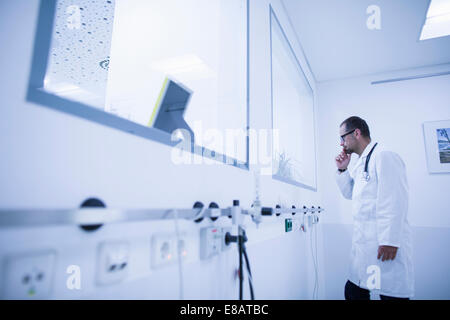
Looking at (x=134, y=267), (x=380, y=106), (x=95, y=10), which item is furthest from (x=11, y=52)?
(x=380, y=106)

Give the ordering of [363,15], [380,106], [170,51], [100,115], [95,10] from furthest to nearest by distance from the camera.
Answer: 1. [380,106]
2. [363,15]
3. [95,10]
4. [170,51]
5. [100,115]

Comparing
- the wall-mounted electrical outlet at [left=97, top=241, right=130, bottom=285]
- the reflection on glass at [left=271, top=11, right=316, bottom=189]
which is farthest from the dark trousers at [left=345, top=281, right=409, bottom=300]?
the wall-mounted electrical outlet at [left=97, top=241, right=130, bottom=285]


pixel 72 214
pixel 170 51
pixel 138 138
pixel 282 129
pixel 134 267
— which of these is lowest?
pixel 134 267

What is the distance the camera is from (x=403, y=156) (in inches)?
116

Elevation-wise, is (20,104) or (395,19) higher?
(395,19)

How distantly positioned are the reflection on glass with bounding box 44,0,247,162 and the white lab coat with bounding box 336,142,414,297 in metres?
1.09

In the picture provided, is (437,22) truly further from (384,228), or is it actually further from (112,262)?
(112,262)

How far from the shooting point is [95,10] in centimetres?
175

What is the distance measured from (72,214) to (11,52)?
0.30m

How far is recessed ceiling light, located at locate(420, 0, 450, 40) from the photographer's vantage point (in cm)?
227

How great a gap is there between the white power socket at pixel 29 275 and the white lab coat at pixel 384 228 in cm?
180

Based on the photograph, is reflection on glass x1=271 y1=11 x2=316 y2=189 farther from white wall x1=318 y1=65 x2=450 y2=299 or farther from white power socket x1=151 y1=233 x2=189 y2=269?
white power socket x1=151 y1=233 x2=189 y2=269

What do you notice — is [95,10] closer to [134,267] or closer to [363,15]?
[134,267]

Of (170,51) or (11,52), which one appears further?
(170,51)
